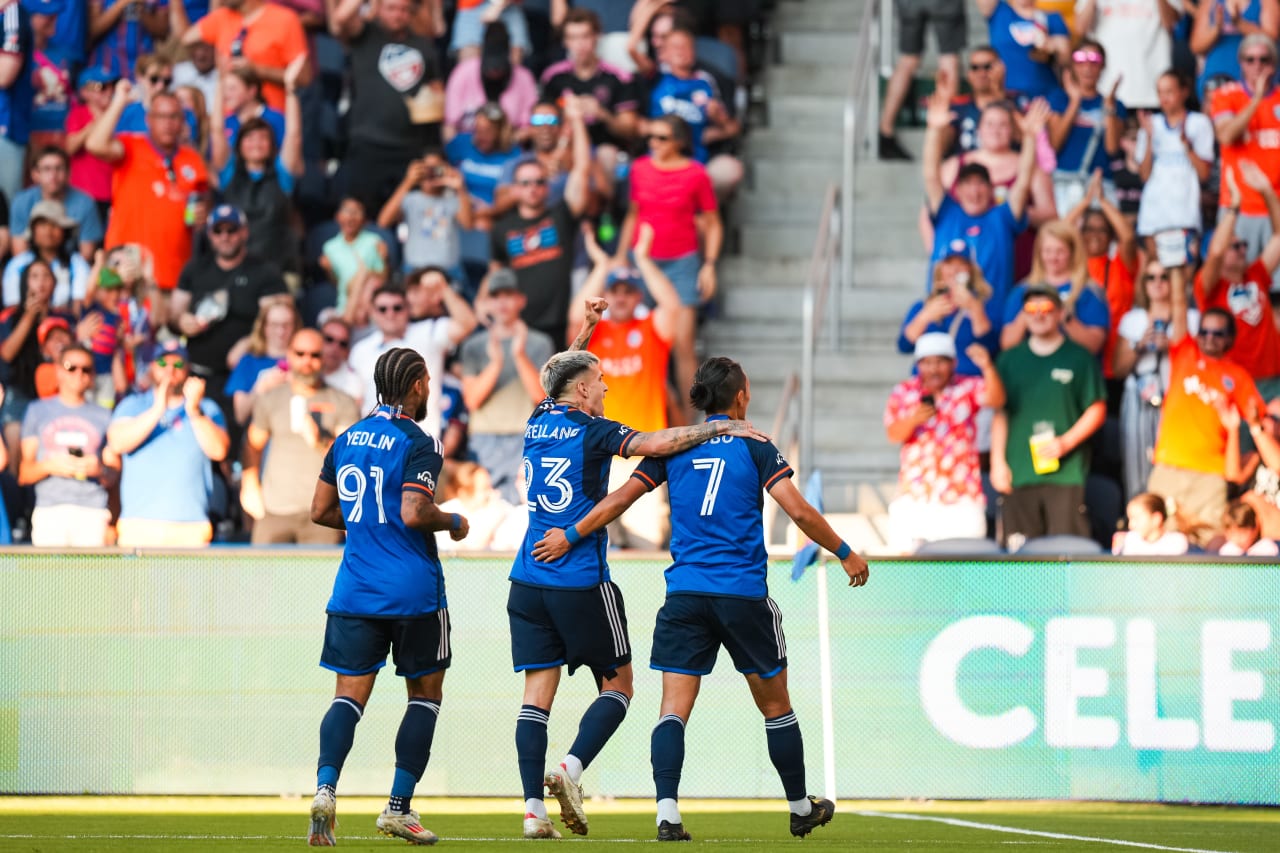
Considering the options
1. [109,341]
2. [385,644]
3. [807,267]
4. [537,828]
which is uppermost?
[807,267]

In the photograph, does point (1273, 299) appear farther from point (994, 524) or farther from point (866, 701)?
point (866, 701)

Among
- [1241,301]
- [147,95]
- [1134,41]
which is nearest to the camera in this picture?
[1241,301]

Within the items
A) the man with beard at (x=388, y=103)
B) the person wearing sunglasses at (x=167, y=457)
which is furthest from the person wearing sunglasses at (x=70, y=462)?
the man with beard at (x=388, y=103)

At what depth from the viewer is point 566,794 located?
8.06 meters

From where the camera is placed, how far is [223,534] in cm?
1407

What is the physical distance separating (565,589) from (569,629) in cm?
18

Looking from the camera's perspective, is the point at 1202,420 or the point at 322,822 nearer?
the point at 322,822

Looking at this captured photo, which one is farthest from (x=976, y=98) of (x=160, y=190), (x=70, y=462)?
(x=70, y=462)

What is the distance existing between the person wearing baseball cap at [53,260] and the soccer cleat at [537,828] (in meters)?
8.29

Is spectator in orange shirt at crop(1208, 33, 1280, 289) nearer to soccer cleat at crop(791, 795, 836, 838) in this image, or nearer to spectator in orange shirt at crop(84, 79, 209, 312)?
spectator in orange shirt at crop(84, 79, 209, 312)

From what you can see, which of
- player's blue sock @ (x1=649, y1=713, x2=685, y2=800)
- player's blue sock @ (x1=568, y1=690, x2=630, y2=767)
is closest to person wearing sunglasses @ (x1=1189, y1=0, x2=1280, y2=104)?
player's blue sock @ (x1=568, y1=690, x2=630, y2=767)

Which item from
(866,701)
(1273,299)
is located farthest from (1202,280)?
(866,701)

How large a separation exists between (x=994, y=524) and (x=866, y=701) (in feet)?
9.41

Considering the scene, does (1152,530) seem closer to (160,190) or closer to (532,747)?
(532,747)
